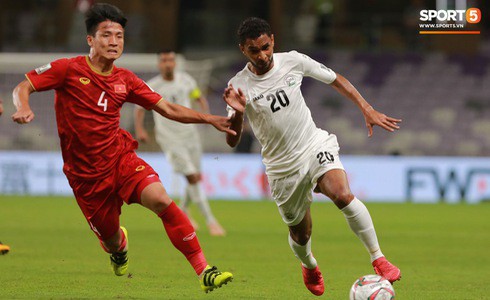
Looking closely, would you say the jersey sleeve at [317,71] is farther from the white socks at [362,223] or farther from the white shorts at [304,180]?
the white socks at [362,223]

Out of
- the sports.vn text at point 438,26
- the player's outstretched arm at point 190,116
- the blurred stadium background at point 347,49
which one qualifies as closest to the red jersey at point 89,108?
the player's outstretched arm at point 190,116

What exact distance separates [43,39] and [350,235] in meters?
17.1

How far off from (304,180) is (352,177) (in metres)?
14.1

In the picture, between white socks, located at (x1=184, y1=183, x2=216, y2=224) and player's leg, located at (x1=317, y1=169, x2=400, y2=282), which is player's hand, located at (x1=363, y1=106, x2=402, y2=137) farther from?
white socks, located at (x1=184, y1=183, x2=216, y2=224)

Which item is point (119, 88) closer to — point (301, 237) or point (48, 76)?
point (48, 76)

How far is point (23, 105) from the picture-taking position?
7090 mm

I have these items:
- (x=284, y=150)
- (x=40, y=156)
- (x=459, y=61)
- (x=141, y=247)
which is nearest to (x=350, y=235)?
(x=141, y=247)

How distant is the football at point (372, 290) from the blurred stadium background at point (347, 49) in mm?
19939

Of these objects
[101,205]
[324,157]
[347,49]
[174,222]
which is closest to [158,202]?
[174,222]

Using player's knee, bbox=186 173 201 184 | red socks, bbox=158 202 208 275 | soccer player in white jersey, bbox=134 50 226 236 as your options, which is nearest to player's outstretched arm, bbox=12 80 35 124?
red socks, bbox=158 202 208 275

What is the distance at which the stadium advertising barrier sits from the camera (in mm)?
21594

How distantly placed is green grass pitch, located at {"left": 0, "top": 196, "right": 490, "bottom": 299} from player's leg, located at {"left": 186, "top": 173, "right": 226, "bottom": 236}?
0.24 metres

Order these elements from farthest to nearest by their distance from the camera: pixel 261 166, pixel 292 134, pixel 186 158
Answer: pixel 261 166 < pixel 186 158 < pixel 292 134

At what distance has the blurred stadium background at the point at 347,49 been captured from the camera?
92.2ft
